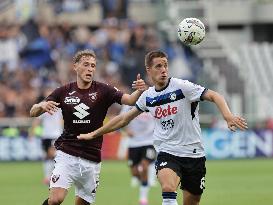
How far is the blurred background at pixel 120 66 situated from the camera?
3058cm

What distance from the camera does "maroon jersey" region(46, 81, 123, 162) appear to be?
39.7 feet

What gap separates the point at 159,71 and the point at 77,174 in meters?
1.78

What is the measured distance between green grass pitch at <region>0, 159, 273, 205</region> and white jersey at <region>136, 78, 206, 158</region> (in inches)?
202

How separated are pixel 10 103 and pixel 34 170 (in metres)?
3.59

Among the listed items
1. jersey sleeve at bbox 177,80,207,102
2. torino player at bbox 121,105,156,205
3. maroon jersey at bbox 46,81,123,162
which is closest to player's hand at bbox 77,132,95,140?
maroon jersey at bbox 46,81,123,162

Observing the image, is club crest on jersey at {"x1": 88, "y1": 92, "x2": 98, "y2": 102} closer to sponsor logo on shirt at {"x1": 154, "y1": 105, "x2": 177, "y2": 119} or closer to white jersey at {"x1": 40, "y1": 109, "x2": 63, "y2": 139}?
sponsor logo on shirt at {"x1": 154, "y1": 105, "x2": 177, "y2": 119}

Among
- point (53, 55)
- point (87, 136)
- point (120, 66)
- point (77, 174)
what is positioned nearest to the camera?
point (87, 136)

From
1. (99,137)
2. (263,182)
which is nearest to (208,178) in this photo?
(263,182)

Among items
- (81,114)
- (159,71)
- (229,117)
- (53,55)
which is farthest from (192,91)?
(53,55)

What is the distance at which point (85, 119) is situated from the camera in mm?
12109

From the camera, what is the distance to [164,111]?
1149 centimetres

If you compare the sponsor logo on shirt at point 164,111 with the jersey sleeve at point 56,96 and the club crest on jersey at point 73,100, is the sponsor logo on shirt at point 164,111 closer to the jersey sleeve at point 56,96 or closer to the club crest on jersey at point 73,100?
the club crest on jersey at point 73,100

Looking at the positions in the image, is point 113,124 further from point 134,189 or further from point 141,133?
point 134,189

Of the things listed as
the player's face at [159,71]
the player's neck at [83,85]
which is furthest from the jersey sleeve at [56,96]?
the player's face at [159,71]
